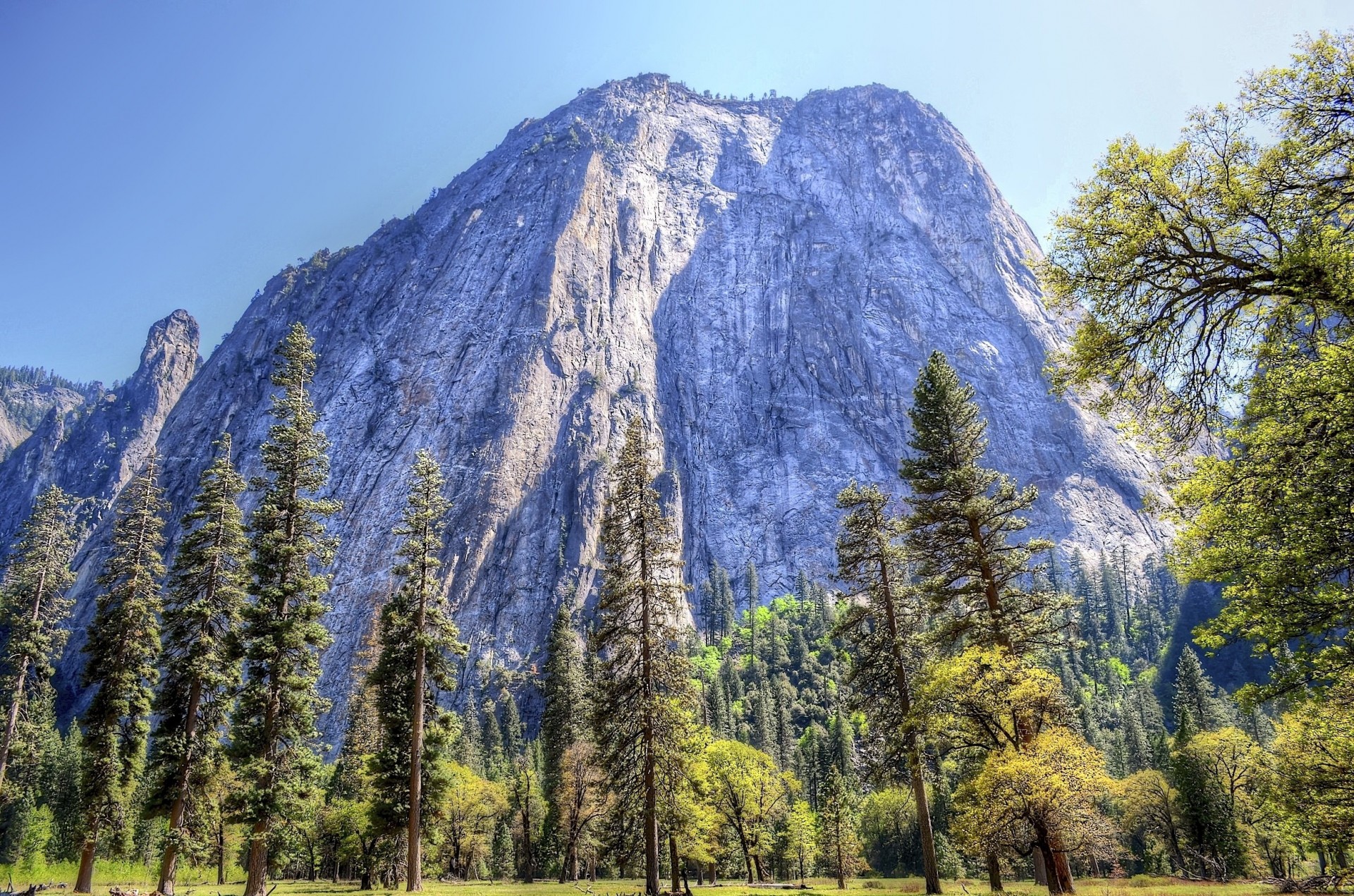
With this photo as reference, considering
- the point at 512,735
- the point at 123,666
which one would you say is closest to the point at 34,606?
the point at 123,666

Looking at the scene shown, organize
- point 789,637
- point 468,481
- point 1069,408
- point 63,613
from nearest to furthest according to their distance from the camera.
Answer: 1. point 63,613
2. point 789,637
3. point 468,481
4. point 1069,408

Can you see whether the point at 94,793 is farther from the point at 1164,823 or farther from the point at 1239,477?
the point at 1164,823

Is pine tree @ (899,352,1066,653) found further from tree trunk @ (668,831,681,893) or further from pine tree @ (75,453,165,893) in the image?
→ pine tree @ (75,453,165,893)

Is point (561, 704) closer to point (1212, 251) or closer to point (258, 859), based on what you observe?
point (258, 859)

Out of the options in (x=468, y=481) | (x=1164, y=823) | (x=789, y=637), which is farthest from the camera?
(x=468, y=481)

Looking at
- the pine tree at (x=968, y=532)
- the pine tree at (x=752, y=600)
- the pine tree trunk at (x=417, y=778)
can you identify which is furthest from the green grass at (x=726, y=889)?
the pine tree at (x=752, y=600)

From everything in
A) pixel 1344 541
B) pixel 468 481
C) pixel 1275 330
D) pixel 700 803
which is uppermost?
pixel 468 481

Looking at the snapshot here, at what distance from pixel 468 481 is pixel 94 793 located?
5324 inches

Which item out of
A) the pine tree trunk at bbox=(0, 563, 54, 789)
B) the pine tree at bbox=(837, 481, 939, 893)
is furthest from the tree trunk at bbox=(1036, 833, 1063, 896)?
the pine tree trunk at bbox=(0, 563, 54, 789)

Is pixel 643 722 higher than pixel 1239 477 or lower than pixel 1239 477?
lower

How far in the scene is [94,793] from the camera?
28938 mm

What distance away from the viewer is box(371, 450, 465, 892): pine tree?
28.0 m

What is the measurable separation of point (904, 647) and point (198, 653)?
2580 cm

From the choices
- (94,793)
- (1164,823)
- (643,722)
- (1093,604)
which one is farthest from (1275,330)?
(1093,604)
